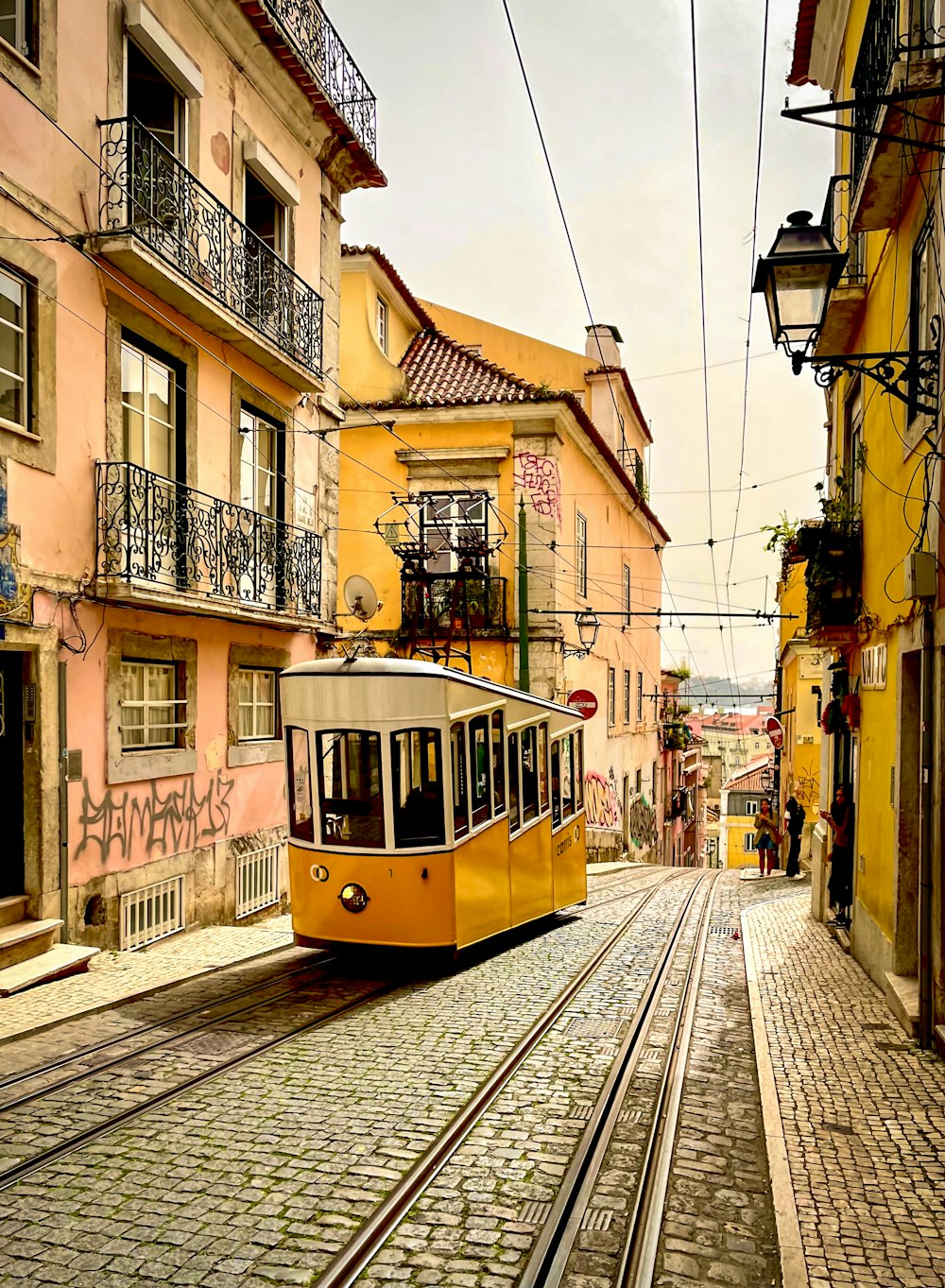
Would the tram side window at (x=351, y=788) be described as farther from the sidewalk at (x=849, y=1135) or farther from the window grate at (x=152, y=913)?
the sidewalk at (x=849, y=1135)

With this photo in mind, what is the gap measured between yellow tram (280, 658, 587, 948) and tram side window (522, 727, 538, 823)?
51.7 inches

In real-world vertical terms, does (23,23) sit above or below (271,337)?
above

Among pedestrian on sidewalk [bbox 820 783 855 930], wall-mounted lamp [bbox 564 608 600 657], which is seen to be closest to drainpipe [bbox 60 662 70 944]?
pedestrian on sidewalk [bbox 820 783 855 930]

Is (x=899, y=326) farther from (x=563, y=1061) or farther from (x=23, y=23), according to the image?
(x=23, y=23)

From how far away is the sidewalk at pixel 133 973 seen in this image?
7.29 metres

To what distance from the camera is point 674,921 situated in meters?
13.5

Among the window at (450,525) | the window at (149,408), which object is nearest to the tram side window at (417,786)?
the window at (149,408)

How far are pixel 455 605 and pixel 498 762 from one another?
10.8 meters

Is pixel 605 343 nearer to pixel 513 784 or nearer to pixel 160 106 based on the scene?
pixel 160 106

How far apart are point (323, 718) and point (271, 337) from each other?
252 inches

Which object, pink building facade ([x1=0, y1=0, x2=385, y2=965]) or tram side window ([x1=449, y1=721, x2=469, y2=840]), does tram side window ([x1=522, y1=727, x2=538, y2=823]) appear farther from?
pink building facade ([x1=0, y1=0, x2=385, y2=965])

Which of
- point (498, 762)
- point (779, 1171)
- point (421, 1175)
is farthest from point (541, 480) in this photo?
point (421, 1175)

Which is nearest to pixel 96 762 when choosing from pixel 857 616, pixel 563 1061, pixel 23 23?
pixel 563 1061

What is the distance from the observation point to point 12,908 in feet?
28.3
